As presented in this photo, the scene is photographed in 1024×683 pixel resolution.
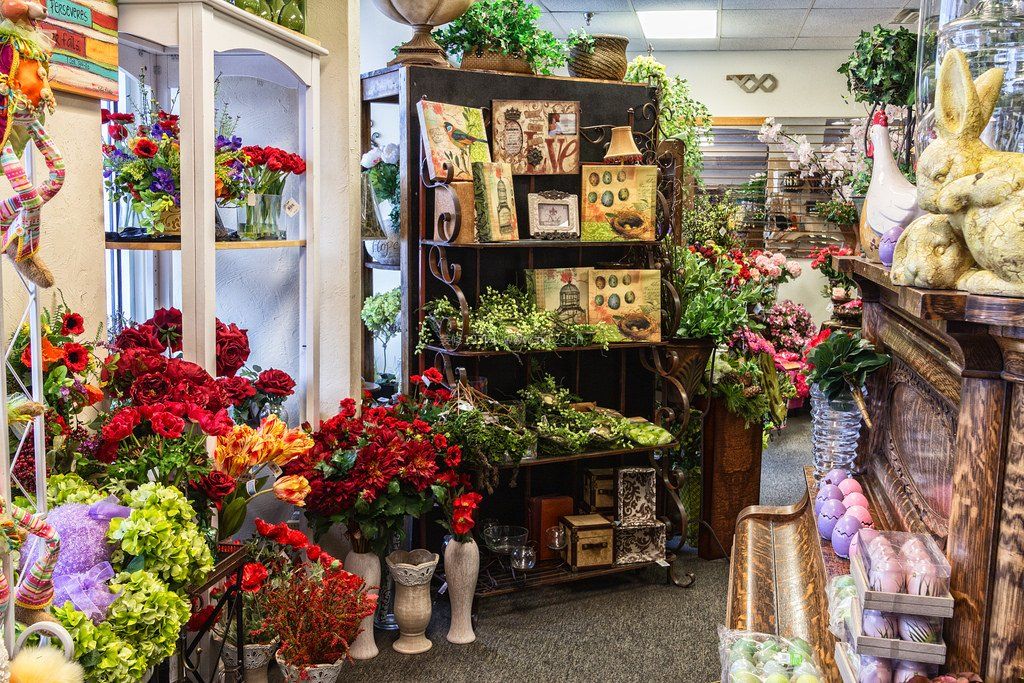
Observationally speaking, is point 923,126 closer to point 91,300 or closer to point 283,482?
point 283,482

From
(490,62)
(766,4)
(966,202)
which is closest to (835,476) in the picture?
(966,202)

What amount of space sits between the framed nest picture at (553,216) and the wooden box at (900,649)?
243 centimetres

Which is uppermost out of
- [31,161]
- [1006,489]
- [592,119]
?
[592,119]

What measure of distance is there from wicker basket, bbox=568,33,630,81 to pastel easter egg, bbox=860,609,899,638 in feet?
9.35

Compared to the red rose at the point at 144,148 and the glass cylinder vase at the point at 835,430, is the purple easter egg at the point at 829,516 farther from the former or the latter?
the red rose at the point at 144,148

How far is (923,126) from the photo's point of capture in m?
1.82

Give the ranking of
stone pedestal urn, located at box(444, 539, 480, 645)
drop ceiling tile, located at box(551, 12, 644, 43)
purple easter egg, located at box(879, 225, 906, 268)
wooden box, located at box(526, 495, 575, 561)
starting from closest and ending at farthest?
purple easter egg, located at box(879, 225, 906, 268)
stone pedestal urn, located at box(444, 539, 480, 645)
wooden box, located at box(526, 495, 575, 561)
drop ceiling tile, located at box(551, 12, 644, 43)

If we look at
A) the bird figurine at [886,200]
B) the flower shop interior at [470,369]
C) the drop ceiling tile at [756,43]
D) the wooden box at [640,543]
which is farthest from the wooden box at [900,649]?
the drop ceiling tile at [756,43]

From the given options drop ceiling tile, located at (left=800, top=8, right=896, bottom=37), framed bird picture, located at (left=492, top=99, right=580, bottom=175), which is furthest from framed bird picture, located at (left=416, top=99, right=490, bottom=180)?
drop ceiling tile, located at (left=800, top=8, right=896, bottom=37)

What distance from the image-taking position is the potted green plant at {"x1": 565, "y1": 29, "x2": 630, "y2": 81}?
379 centimetres

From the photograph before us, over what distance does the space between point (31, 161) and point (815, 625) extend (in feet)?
5.49

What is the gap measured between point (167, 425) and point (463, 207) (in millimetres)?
1675

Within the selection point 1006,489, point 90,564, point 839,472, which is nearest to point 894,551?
point 1006,489

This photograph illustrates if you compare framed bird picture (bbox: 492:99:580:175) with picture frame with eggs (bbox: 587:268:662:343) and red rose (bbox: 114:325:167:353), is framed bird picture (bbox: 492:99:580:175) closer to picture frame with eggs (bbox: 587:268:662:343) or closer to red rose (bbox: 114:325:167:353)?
picture frame with eggs (bbox: 587:268:662:343)
